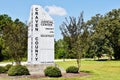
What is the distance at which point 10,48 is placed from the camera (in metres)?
33.2

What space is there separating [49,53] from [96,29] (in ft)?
126

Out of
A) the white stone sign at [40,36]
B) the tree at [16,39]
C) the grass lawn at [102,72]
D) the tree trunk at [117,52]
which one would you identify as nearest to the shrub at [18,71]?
the white stone sign at [40,36]

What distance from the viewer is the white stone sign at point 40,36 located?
94.5ft

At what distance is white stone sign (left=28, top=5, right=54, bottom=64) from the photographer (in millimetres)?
28797

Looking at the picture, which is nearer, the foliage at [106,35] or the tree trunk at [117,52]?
the foliage at [106,35]

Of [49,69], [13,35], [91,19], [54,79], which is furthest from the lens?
[91,19]

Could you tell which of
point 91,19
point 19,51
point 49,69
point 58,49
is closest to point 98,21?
point 91,19

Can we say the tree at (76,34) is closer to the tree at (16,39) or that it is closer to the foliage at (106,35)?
the tree at (16,39)

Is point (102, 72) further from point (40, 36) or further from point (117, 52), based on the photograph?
point (117, 52)

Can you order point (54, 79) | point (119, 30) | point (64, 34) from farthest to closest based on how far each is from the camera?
1. point (119, 30)
2. point (64, 34)
3. point (54, 79)

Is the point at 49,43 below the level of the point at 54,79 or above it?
above

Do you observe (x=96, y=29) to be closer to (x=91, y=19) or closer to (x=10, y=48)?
(x=91, y=19)

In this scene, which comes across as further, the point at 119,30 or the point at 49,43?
the point at 119,30

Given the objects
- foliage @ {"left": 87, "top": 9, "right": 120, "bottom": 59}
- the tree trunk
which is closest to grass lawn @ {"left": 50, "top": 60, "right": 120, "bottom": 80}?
foliage @ {"left": 87, "top": 9, "right": 120, "bottom": 59}
